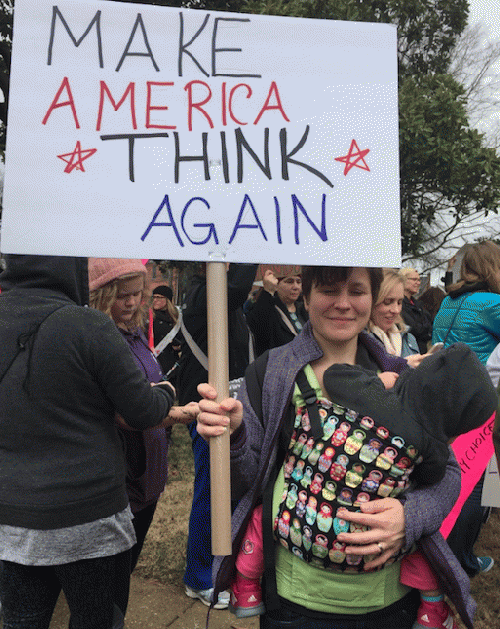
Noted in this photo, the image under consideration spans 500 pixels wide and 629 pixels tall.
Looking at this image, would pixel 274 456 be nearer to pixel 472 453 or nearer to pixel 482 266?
pixel 472 453

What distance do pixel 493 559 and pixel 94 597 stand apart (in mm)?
2917

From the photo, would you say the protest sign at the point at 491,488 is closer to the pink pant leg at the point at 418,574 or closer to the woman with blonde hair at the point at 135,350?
the pink pant leg at the point at 418,574

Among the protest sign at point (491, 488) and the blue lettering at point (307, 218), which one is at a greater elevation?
the blue lettering at point (307, 218)

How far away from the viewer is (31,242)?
4.17ft

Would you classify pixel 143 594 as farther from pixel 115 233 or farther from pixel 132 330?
pixel 115 233

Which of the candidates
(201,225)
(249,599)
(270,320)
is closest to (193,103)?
(201,225)

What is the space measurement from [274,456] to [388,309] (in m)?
1.82

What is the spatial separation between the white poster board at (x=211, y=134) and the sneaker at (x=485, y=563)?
9.37ft

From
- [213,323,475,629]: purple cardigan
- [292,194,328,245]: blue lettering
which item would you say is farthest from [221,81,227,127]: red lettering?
[213,323,475,629]: purple cardigan

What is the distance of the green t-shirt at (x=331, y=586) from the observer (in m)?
1.31

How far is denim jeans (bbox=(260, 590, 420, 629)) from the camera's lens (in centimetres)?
134

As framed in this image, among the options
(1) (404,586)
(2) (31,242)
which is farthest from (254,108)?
(1) (404,586)

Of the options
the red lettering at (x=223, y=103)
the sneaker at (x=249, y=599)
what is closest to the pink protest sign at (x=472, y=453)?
the sneaker at (x=249, y=599)

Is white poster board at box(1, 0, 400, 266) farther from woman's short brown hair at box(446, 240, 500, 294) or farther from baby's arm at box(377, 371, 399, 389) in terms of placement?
woman's short brown hair at box(446, 240, 500, 294)
